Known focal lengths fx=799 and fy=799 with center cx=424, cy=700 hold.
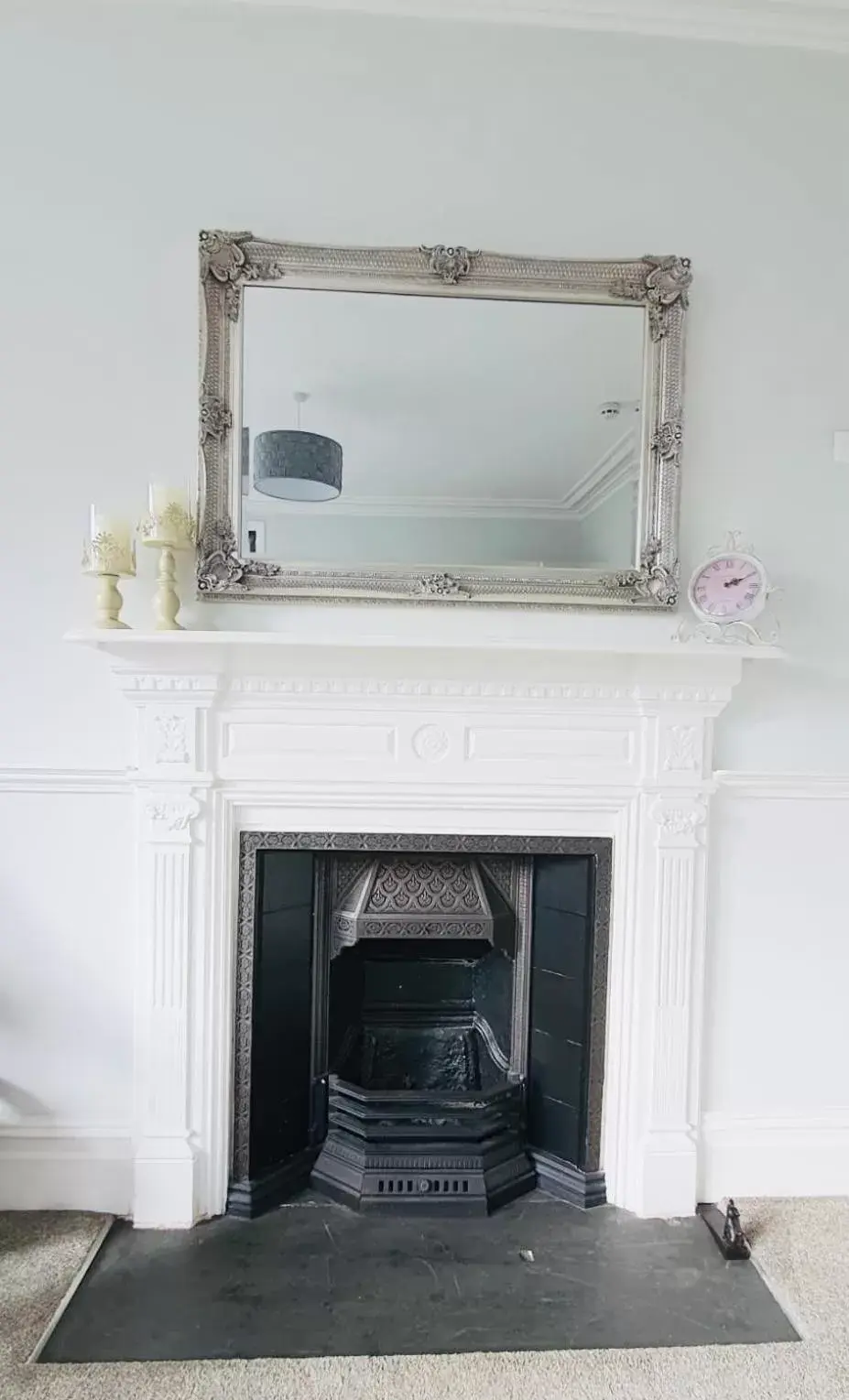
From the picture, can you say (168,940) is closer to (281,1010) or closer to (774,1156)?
(281,1010)

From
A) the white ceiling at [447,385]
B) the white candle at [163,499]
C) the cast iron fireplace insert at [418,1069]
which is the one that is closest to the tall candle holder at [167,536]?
the white candle at [163,499]

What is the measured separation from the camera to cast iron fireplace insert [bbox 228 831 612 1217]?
197 centimetres

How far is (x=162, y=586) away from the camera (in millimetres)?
1825

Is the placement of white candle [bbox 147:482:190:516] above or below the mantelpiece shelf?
above

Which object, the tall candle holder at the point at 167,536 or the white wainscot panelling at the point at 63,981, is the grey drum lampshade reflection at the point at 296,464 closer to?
the tall candle holder at the point at 167,536

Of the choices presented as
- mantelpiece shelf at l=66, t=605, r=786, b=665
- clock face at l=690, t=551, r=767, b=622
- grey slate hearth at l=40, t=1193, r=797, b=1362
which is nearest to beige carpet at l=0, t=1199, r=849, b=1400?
grey slate hearth at l=40, t=1193, r=797, b=1362

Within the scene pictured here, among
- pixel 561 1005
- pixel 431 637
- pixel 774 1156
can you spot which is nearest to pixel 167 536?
pixel 431 637

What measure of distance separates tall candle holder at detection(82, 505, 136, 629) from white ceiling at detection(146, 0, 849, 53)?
1.20 metres

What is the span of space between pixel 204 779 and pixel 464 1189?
3.94 feet

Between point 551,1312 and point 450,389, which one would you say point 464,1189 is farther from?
point 450,389

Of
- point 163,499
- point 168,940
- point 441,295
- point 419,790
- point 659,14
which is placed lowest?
point 168,940

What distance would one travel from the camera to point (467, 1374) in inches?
60.0

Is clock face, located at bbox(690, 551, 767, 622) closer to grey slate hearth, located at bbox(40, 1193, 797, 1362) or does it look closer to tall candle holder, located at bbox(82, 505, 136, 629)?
tall candle holder, located at bbox(82, 505, 136, 629)

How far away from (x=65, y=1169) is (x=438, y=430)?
201 centimetres
